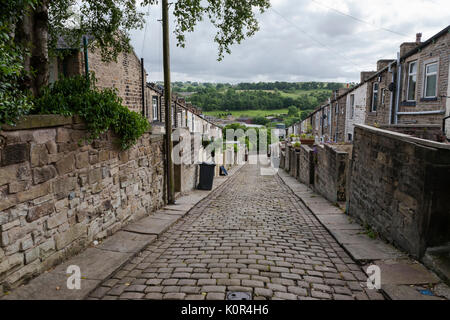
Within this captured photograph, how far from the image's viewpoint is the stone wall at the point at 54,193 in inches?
149

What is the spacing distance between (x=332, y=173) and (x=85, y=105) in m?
7.58

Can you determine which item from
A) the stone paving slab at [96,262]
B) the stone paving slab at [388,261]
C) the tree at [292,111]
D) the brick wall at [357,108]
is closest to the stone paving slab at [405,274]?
the stone paving slab at [388,261]

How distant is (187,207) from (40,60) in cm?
541

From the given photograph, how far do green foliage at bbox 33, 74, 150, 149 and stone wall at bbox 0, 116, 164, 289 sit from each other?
0.20 meters

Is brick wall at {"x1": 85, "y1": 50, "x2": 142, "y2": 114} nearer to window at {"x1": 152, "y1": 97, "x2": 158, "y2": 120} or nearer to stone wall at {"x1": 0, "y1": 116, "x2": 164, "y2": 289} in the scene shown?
window at {"x1": 152, "y1": 97, "x2": 158, "y2": 120}

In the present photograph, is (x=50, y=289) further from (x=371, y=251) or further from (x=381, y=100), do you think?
(x=381, y=100)

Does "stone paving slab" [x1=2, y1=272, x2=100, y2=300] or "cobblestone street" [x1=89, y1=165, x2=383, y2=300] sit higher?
"stone paving slab" [x1=2, y1=272, x2=100, y2=300]

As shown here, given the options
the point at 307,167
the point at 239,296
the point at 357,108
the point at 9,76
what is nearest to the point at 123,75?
the point at 307,167

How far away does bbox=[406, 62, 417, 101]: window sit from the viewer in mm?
15250

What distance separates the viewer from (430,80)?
1404 centimetres

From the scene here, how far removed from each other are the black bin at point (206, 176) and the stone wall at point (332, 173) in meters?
4.46

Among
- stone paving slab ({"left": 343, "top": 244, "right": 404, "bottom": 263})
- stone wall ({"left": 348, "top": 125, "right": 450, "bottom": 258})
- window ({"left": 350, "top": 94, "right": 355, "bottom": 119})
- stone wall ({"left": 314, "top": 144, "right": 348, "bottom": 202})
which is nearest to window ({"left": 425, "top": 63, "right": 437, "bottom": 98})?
stone wall ({"left": 314, "top": 144, "right": 348, "bottom": 202})

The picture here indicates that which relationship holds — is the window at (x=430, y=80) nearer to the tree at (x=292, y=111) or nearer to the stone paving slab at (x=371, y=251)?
the stone paving slab at (x=371, y=251)

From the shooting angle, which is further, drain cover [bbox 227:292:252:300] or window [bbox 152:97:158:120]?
window [bbox 152:97:158:120]
